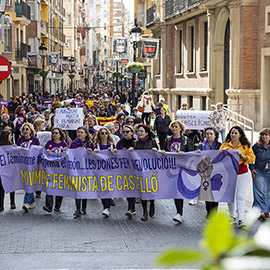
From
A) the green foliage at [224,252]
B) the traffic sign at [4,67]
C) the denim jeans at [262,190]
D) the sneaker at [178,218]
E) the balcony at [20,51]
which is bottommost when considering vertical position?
the sneaker at [178,218]

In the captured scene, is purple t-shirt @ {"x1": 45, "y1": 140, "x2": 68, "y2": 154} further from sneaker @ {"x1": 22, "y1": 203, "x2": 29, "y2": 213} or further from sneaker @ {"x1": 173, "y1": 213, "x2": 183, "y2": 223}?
sneaker @ {"x1": 173, "y1": 213, "x2": 183, "y2": 223}

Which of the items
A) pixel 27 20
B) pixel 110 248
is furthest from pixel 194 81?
pixel 110 248

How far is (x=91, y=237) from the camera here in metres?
8.68

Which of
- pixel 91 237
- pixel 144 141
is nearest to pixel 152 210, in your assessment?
pixel 144 141

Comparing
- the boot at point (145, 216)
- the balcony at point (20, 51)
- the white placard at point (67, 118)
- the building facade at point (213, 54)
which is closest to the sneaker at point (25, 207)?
the boot at point (145, 216)

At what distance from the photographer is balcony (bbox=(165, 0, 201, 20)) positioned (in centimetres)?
3361

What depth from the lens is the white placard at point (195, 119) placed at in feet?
54.8

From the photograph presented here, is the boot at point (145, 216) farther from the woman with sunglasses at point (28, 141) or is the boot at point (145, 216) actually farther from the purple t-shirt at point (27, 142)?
the purple t-shirt at point (27, 142)

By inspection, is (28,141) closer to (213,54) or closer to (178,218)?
(178,218)

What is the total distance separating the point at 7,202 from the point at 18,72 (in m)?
39.2

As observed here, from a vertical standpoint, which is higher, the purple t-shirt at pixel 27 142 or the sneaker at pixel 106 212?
the purple t-shirt at pixel 27 142

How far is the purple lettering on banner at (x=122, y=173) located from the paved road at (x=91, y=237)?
0.42 metres

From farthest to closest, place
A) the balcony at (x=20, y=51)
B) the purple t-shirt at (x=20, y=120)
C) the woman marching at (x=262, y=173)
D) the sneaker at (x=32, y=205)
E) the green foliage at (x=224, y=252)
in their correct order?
the balcony at (x=20, y=51)
the purple t-shirt at (x=20, y=120)
the sneaker at (x=32, y=205)
the woman marching at (x=262, y=173)
the green foliage at (x=224, y=252)

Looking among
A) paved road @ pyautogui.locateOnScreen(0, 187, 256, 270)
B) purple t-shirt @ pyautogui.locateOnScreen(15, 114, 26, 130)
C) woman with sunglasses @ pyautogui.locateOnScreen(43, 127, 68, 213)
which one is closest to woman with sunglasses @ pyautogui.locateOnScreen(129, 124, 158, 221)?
paved road @ pyautogui.locateOnScreen(0, 187, 256, 270)
